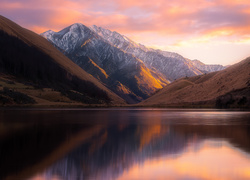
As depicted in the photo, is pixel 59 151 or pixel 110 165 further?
pixel 59 151

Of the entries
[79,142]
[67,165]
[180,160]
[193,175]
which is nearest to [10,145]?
[79,142]

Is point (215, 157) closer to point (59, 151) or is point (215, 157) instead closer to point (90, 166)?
point (90, 166)

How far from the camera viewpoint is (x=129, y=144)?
108ft

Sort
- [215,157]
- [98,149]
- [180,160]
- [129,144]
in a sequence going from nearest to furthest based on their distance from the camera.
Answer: [180,160]
[215,157]
[98,149]
[129,144]

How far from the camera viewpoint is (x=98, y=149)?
28891 millimetres

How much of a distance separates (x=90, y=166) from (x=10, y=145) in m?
12.0

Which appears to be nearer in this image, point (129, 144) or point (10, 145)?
point (10, 145)

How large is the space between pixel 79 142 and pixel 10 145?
7.04 m

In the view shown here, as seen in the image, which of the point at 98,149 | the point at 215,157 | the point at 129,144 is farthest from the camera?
the point at 129,144

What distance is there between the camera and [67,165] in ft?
71.9

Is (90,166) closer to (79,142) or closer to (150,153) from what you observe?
(150,153)

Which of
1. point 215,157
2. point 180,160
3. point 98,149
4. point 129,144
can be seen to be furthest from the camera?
point 129,144

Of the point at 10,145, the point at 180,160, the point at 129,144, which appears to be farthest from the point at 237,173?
the point at 10,145

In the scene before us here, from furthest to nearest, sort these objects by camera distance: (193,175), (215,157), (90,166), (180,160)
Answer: (215,157) → (180,160) → (90,166) → (193,175)
